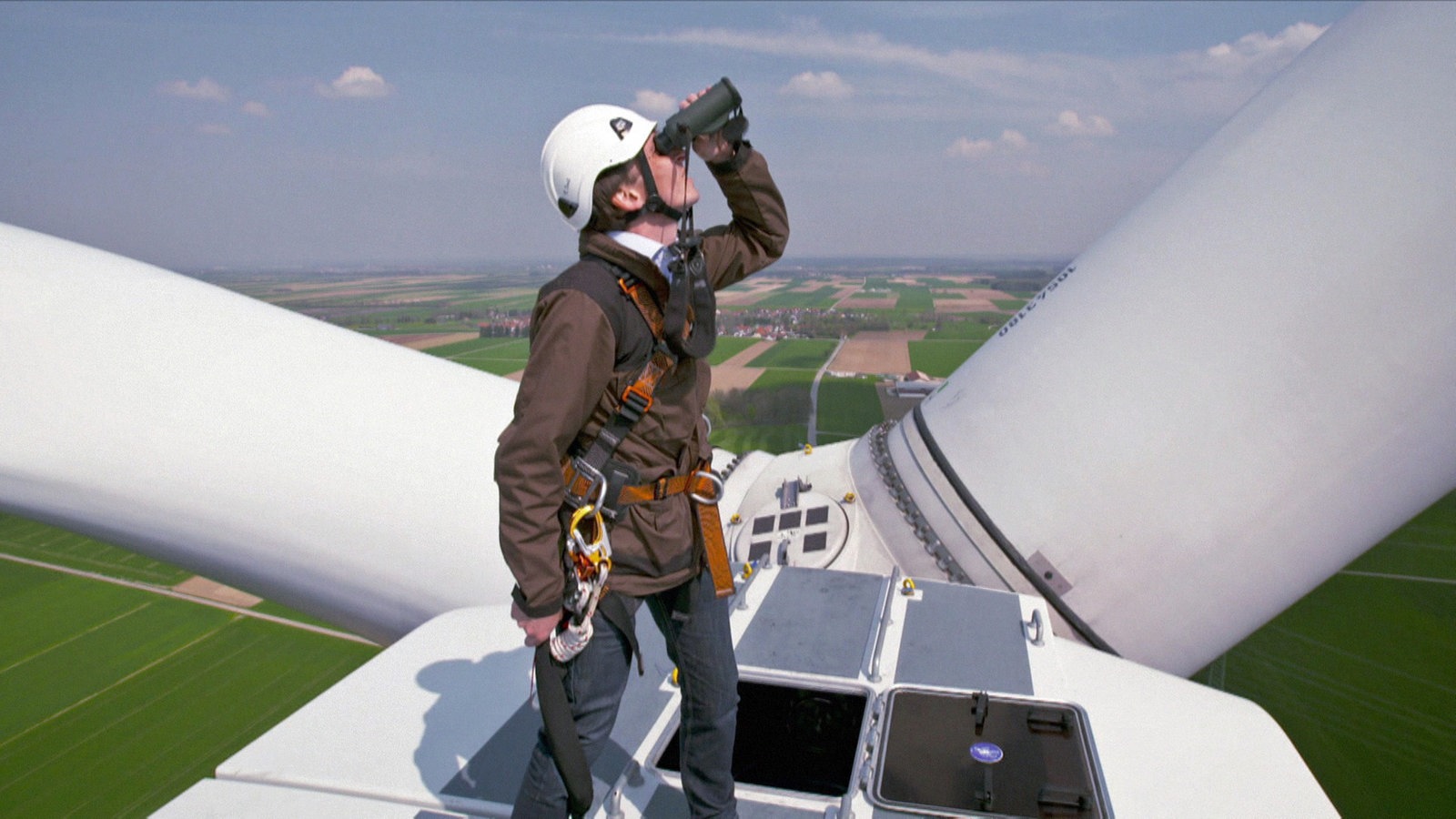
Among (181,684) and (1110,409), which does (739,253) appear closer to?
(1110,409)

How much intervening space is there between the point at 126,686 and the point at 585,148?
1278cm

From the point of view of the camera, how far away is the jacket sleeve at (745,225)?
1977mm

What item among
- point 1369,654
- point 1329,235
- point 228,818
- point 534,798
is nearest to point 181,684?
point 228,818

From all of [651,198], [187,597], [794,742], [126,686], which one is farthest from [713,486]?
[187,597]

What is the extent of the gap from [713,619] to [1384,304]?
2.82 metres

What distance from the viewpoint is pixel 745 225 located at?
2123mm

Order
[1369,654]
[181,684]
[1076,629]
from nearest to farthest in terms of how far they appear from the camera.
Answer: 1. [1076,629]
2. [1369,654]
3. [181,684]

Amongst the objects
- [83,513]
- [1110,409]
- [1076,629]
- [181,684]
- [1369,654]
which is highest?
[1110,409]

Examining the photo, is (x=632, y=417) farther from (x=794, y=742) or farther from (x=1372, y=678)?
(x=1372, y=678)

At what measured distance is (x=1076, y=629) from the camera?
12.4 feet

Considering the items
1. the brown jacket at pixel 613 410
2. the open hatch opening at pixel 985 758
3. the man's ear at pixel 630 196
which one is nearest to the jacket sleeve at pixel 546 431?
the brown jacket at pixel 613 410

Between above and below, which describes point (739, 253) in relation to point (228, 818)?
above

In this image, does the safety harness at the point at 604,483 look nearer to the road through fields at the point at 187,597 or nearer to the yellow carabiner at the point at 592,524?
the yellow carabiner at the point at 592,524

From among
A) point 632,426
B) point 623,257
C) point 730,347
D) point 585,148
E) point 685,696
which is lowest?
point 685,696
